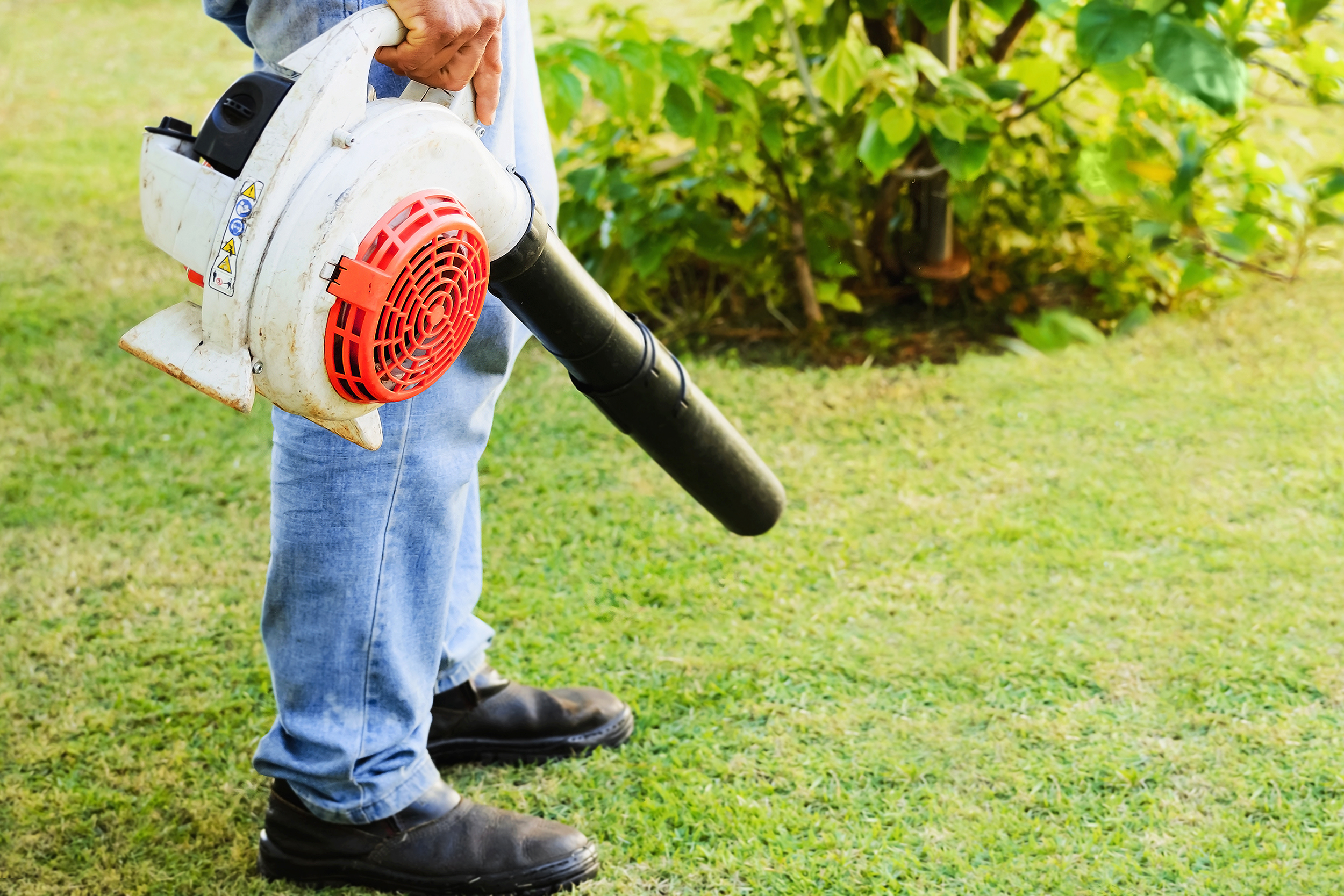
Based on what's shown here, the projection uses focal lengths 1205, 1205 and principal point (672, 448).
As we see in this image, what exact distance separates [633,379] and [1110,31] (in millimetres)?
1478

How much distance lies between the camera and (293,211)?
1062 millimetres

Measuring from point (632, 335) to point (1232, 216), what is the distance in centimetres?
159

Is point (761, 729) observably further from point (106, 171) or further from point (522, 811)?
point (106, 171)

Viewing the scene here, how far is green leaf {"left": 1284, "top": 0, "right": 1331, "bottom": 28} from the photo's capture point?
1.13 meters

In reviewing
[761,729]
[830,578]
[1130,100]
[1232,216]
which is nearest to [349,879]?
[761,729]

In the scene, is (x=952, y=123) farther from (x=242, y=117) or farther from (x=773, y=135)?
(x=242, y=117)

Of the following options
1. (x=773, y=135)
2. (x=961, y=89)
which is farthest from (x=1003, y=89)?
(x=773, y=135)

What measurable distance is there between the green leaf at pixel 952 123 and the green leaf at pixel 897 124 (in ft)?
0.21

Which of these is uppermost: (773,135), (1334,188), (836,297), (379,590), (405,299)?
(773,135)

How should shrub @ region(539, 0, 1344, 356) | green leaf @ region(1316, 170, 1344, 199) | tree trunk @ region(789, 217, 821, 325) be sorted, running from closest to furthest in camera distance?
1. green leaf @ region(1316, 170, 1344, 199)
2. shrub @ region(539, 0, 1344, 356)
3. tree trunk @ region(789, 217, 821, 325)

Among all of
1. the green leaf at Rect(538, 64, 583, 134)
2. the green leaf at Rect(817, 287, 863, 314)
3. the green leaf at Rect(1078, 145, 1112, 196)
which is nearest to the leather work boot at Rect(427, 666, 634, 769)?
the green leaf at Rect(1078, 145, 1112, 196)

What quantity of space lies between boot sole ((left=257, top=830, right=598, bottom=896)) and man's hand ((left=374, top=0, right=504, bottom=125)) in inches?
38.1

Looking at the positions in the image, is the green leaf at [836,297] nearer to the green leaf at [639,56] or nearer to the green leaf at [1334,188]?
the green leaf at [639,56]

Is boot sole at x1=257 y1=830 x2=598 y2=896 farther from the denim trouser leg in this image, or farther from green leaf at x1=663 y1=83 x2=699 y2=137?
green leaf at x1=663 y1=83 x2=699 y2=137
